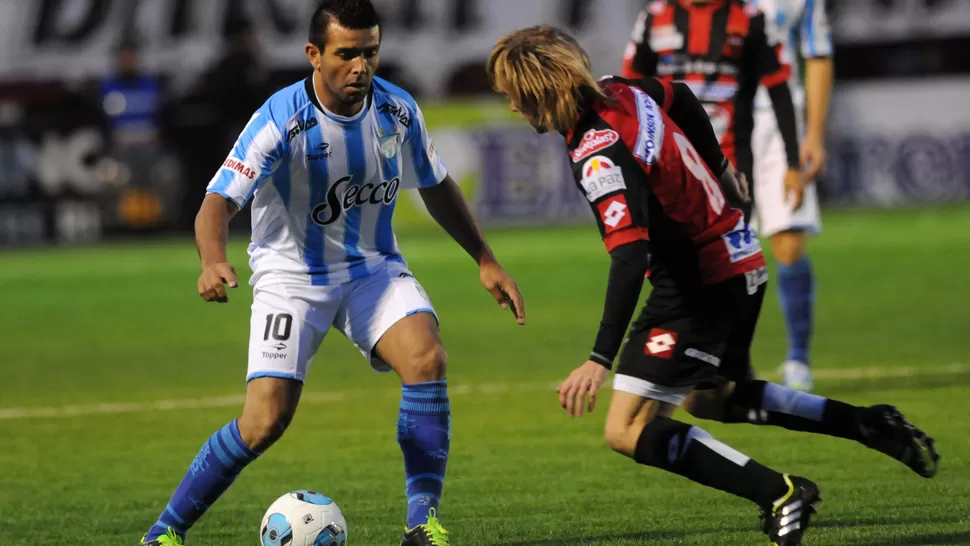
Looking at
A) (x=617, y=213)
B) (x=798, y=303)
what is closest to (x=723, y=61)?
(x=798, y=303)

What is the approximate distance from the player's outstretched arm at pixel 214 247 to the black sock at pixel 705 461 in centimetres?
135

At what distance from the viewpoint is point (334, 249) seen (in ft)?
17.2

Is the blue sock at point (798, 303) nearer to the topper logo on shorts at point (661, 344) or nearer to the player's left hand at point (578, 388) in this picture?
the topper logo on shorts at point (661, 344)

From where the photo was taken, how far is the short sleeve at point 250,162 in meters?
4.89

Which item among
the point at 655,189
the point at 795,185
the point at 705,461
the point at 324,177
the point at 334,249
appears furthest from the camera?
the point at 795,185

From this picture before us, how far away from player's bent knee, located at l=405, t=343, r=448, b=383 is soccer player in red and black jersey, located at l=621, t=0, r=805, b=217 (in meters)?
2.82

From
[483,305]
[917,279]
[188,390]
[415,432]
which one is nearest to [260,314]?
[415,432]

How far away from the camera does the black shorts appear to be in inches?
188

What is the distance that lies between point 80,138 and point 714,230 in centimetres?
1438

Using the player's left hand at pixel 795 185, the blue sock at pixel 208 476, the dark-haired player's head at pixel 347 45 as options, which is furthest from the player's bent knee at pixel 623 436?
the player's left hand at pixel 795 185

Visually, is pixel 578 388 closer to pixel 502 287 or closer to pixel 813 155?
pixel 502 287

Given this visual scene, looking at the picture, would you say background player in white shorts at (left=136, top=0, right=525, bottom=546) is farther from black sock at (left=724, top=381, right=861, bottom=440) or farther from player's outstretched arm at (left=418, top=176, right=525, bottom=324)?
black sock at (left=724, top=381, right=861, bottom=440)

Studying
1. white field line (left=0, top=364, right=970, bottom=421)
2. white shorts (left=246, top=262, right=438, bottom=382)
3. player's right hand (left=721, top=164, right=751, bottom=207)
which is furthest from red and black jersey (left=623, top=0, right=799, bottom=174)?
white shorts (left=246, top=262, right=438, bottom=382)

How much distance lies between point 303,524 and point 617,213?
1390 millimetres
